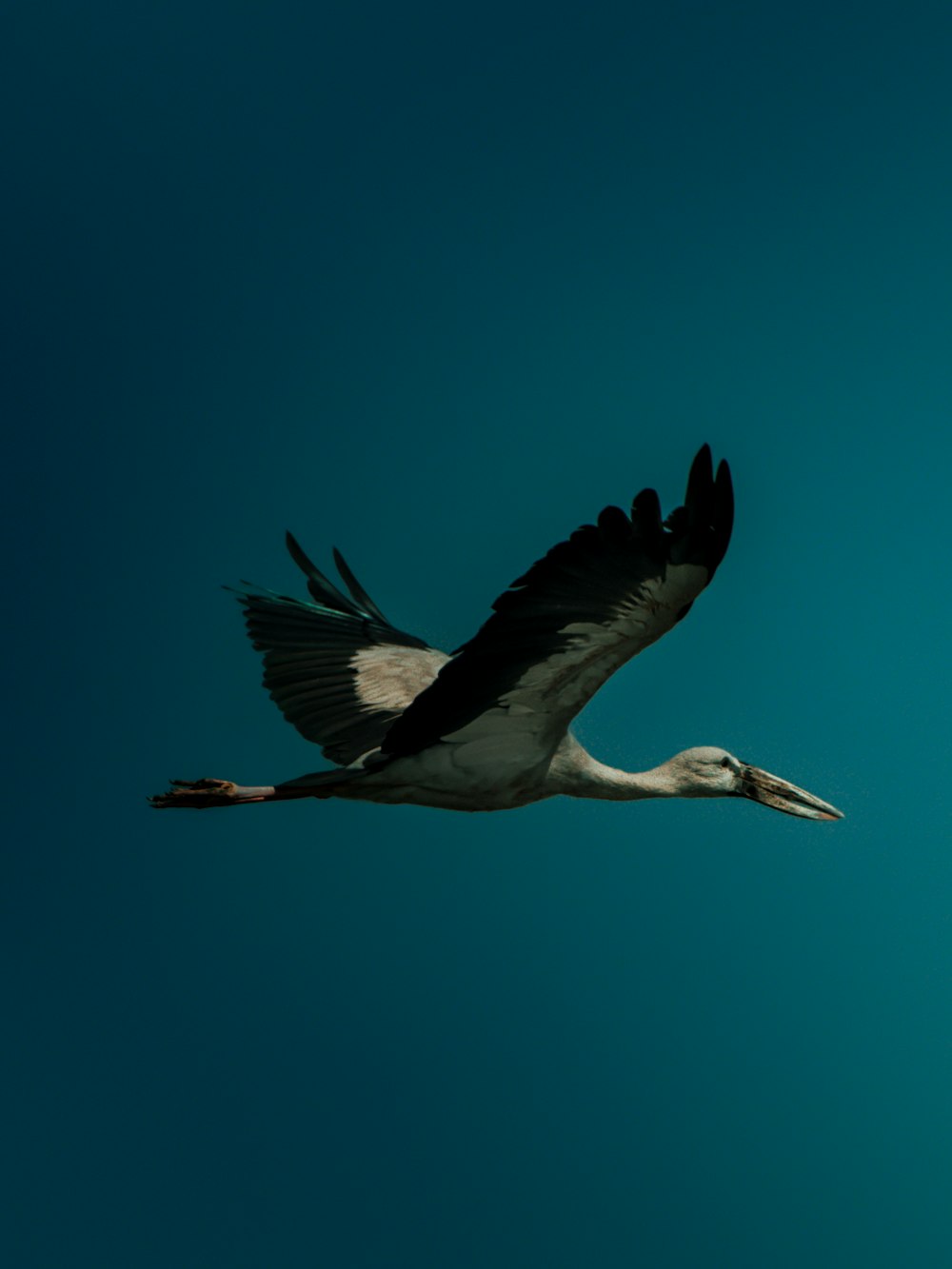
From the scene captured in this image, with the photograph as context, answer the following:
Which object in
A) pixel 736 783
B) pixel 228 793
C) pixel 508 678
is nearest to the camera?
pixel 508 678

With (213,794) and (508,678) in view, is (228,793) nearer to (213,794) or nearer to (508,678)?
(213,794)

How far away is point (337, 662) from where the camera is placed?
6.83m

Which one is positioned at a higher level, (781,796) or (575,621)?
(575,621)

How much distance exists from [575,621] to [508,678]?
40 cm

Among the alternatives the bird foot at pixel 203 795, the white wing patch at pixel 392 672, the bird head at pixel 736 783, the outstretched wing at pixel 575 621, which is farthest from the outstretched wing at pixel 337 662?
the bird head at pixel 736 783

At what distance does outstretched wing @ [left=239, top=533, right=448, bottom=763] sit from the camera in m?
6.45

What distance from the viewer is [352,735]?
6.34 m

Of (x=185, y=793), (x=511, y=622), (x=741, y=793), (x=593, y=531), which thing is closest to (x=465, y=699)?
(x=511, y=622)

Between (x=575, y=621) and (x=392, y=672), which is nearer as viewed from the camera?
(x=575, y=621)

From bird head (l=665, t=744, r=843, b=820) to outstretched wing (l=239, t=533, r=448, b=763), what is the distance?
3.99 ft

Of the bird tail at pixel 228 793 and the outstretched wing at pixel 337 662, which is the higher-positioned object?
the outstretched wing at pixel 337 662

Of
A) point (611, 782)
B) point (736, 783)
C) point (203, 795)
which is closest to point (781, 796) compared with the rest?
point (736, 783)

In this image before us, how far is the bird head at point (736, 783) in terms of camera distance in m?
6.59

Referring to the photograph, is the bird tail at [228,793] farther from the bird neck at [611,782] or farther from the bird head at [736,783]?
the bird head at [736,783]
